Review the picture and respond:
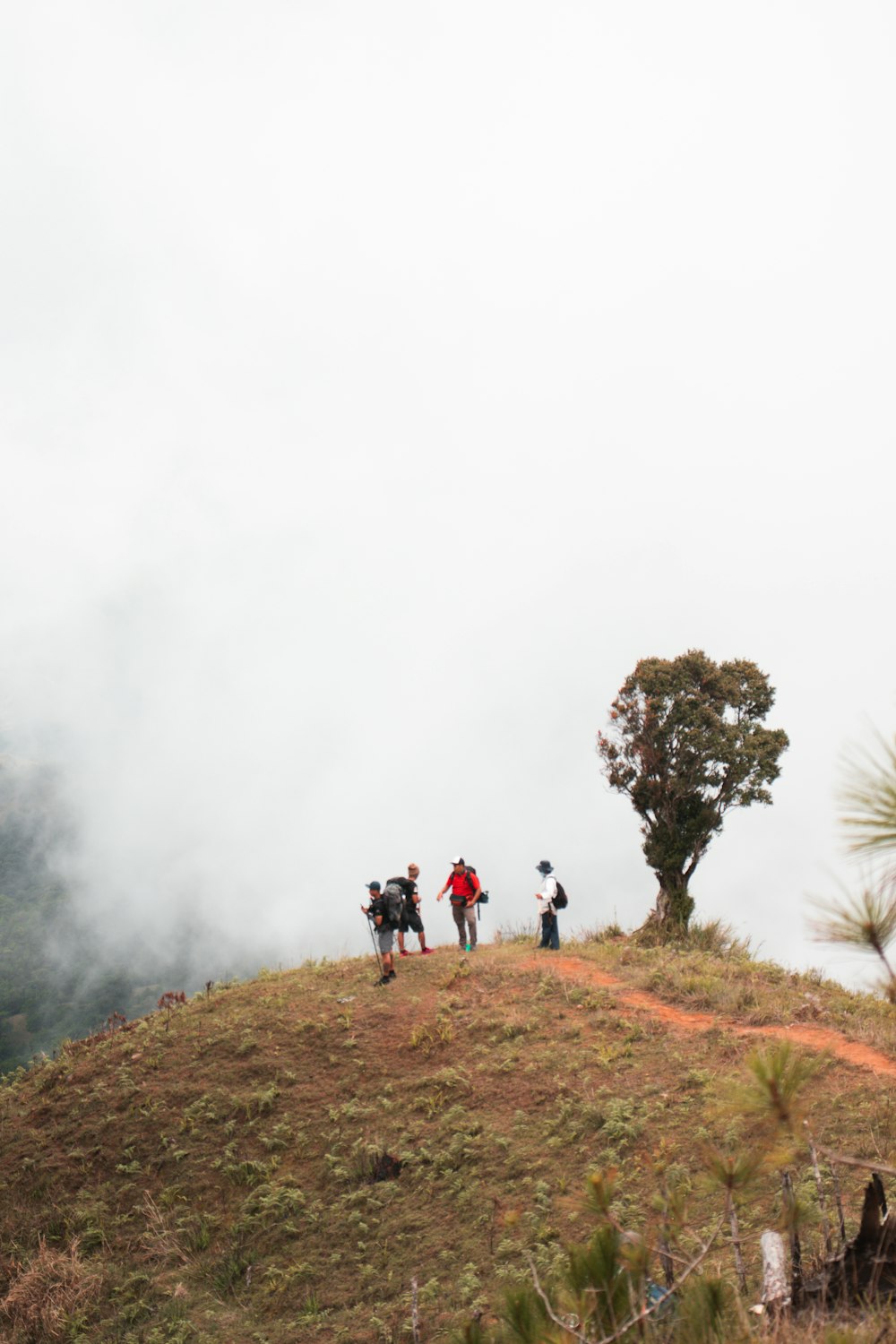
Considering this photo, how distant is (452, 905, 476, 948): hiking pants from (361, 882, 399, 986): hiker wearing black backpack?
294 centimetres

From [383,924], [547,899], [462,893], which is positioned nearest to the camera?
[383,924]

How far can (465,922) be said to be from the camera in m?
22.8

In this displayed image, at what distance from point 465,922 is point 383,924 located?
415cm

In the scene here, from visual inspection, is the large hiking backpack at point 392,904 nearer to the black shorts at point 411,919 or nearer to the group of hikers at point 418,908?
the group of hikers at point 418,908

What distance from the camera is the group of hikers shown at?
63.1 ft

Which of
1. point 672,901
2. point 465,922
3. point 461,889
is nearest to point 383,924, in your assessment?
point 461,889

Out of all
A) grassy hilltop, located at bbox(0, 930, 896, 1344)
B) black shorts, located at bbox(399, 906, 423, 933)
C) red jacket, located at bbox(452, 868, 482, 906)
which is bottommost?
grassy hilltop, located at bbox(0, 930, 896, 1344)

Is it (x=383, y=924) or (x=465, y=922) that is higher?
(x=383, y=924)

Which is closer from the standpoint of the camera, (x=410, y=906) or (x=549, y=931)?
(x=410, y=906)

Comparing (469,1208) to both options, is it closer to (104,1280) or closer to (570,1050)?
(570,1050)

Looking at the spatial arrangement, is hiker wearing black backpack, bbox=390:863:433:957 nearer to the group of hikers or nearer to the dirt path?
the group of hikers

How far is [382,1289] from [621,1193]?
290 centimetres

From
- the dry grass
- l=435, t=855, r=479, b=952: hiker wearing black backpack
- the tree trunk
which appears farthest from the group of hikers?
the dry grass

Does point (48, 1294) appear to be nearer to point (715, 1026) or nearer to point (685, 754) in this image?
point (715, 1026)
